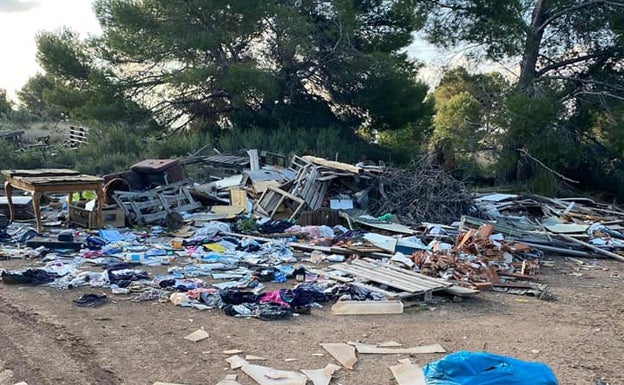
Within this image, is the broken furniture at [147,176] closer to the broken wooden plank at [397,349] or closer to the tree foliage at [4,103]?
the broken wooden plank at [397,349]

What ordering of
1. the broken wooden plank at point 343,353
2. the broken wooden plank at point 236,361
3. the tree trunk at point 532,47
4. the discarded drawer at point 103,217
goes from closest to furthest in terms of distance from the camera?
the broken wooden plank at point 236,361, the broken wooden plank at point 343,353, the discarded drawer at point 103,217, the tree trunk at point 532,47

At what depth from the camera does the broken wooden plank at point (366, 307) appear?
634cm

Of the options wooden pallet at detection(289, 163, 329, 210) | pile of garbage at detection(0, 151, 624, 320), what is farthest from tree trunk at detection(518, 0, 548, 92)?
wooden pallet at detection(289, 163, 329, 210)

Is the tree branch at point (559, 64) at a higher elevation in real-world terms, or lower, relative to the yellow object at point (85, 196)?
higher

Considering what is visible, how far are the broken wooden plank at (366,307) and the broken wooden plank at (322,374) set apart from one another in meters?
1.57

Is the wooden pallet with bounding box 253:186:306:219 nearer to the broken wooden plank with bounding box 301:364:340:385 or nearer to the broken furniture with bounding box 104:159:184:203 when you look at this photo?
the broken furniture with bounding box 104:159:184:203

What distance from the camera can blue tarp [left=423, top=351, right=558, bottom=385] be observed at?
157 inches

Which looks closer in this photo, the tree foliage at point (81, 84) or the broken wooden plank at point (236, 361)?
the broken wooden plank at point (236, 361)

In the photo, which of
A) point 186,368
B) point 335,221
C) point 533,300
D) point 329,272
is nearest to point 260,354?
point 186,368

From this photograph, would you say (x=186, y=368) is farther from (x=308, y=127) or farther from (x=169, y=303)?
(x=308, y=127)

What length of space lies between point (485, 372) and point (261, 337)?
2.10 m

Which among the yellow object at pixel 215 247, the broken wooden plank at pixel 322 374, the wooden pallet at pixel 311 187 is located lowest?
the yellow object at pixel 215 247

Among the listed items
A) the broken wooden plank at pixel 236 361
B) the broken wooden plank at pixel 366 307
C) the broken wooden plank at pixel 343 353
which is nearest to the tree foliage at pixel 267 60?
the broken wooden plank at pixel 366 307

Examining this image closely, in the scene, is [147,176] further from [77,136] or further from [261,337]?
[77,136]
